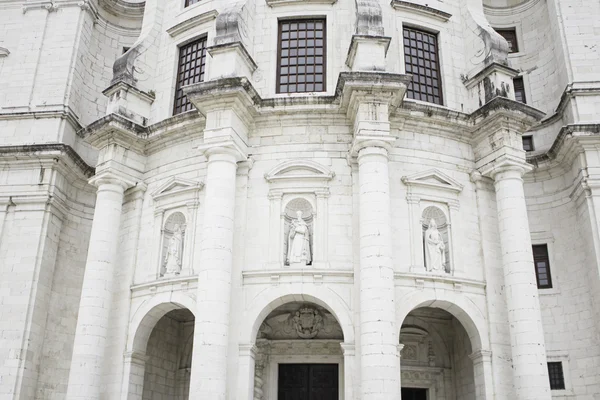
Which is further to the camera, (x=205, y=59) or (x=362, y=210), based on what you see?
(x=205, y=59)

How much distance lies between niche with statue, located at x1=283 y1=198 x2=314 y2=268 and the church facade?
0.21 feet

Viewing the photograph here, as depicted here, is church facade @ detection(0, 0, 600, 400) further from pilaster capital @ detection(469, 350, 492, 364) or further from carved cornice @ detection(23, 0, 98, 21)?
carved cornice @ detection(23, 0, 98, 21)

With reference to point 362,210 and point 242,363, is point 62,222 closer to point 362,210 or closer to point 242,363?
point 242,363

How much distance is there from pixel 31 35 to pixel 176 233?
12325 mm

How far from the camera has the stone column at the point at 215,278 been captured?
15336mm

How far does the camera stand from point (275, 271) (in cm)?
1703

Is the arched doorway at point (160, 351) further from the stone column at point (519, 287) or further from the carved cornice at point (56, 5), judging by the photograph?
the carved cornice at point (56, 5)

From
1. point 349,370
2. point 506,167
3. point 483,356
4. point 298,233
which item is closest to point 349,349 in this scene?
point 349,370

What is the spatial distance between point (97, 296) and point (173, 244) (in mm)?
2651

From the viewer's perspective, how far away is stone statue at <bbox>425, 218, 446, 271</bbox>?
694 inches

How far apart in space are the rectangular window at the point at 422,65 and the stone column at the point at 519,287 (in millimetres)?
3504

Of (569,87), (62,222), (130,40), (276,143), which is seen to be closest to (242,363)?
(276,143)

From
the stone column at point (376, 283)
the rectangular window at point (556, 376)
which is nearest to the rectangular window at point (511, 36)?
the stone column at point (376, 283)

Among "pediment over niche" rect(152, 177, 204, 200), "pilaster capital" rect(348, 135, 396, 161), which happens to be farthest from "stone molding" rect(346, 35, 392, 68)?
"pediment over niche" rect(152, 177, 204, 200)
